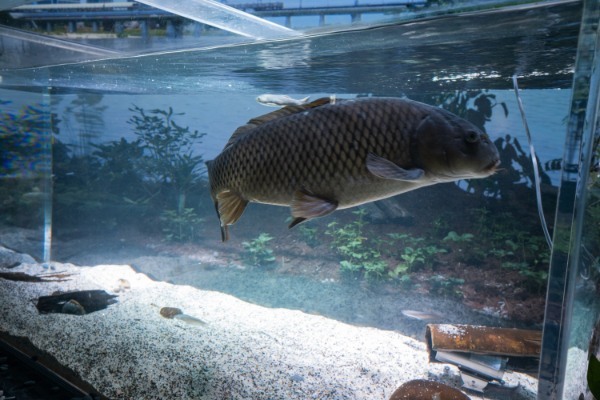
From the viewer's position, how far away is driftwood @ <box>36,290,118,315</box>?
164 inches

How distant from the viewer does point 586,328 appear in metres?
2.09

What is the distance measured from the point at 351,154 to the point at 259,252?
5.58 meters

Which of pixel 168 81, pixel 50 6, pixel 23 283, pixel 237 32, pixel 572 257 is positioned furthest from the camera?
pixel 168 81

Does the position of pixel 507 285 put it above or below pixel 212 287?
above

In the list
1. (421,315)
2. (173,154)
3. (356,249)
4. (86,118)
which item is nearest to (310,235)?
(356,249)

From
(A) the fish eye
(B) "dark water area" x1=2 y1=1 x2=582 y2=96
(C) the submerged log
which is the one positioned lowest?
(C) the submerged log

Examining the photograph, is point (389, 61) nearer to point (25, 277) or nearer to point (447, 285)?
point (447, 285)

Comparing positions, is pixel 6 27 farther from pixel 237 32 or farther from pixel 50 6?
pixel 237 32

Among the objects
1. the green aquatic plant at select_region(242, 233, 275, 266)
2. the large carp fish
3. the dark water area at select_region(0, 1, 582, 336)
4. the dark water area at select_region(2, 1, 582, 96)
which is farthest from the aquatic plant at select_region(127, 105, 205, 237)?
the large carp fish

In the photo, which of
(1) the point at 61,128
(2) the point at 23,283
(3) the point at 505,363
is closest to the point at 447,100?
(3) the point at 505,363

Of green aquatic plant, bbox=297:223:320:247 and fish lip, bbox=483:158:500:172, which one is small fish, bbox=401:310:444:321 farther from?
fish lip, bbox=483:158:500:172

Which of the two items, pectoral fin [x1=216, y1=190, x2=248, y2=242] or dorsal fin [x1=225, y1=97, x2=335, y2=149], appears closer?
dorsal fin [x1=225, y1=97, x2=335, y2=149]

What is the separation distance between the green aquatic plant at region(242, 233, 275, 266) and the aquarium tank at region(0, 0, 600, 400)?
4 cm

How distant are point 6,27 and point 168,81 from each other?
2.94 meters
